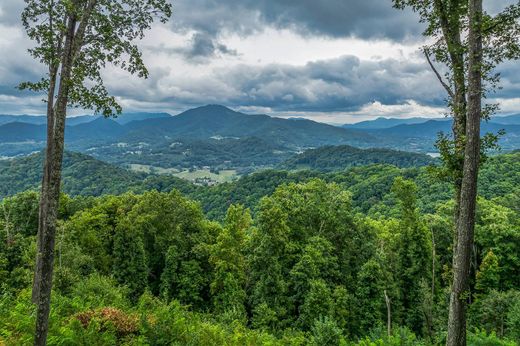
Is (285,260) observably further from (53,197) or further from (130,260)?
(53,197)

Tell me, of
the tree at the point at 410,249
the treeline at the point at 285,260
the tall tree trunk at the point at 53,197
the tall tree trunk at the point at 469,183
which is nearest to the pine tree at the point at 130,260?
the treeline at the point at 285,260

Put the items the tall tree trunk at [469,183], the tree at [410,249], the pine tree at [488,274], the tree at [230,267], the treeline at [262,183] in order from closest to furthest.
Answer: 1. the tall tree trunk at [469,183]
2. the tree at [230,267]
3. the tree at [410,249]
4. the pine tree at [488,274]
5. the treeline at [262,183]

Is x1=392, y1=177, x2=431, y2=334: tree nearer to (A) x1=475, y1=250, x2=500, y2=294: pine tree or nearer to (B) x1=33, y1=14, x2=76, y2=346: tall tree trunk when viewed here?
(A) x1=475, y1=250, x2=500, y2=294: pine tree

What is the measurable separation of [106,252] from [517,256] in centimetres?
3745

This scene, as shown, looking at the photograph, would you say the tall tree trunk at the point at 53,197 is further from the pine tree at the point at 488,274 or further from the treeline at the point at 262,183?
the treeline at the point at 262,183

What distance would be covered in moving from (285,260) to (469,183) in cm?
1992

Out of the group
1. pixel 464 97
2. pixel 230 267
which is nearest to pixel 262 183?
pixel 230 267

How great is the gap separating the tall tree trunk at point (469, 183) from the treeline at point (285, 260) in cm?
1299

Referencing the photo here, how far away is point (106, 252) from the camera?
31000mm

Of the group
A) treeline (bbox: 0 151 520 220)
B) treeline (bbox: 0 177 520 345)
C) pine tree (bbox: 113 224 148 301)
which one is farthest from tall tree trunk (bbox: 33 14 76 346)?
treeline (bbox: 0 151 520 220)

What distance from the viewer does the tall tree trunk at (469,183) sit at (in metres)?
7.85

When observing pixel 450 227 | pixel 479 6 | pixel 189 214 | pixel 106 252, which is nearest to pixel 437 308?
pixel 450 227

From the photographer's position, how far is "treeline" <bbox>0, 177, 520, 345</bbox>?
23828 mm

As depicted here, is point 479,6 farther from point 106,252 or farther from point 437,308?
point 106,252
